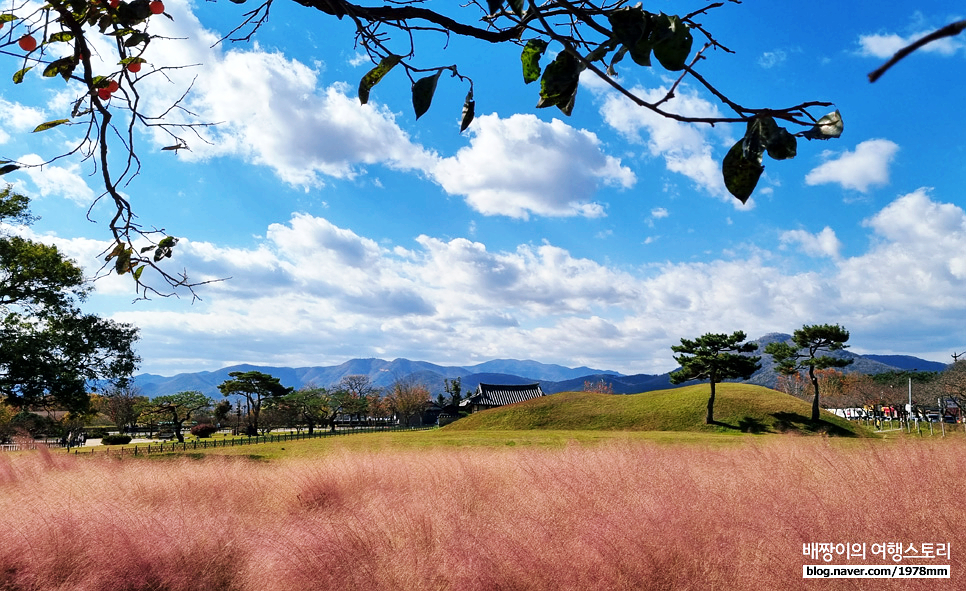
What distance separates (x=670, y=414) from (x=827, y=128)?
38.8 m

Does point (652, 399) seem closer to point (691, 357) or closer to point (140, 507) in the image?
point (691, 357)

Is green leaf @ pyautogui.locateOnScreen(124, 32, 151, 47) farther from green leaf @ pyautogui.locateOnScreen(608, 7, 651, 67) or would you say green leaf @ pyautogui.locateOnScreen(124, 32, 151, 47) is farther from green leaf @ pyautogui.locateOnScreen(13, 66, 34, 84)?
green leaf @ pyautogui.locateOnScreen(608, 7, 651, 67)

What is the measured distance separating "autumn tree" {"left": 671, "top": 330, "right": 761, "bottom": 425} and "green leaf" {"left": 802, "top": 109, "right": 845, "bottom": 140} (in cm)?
3692

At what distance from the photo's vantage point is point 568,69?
1.21 meters

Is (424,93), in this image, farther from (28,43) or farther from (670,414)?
(670,414)

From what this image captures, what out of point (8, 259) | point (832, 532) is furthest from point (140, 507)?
point (8, 259)

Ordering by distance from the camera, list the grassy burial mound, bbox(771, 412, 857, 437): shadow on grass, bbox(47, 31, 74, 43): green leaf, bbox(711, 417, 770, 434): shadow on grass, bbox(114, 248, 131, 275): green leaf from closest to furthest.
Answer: bbox(47, 31, 74, 43): green leaf → bbox(114, 248, 131, 275): green leaf → bbox(771, 412, 857, 437): shadow on grass → bbox(711, 417, 770, 434): shadow on grass → the grassy burial mound

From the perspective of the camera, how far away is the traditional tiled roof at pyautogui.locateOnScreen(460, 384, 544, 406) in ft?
209

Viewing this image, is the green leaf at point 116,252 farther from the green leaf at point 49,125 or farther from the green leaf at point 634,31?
the green leaf at point 634,31

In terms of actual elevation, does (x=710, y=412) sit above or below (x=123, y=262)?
below

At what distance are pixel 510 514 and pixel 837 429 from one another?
35.0 m

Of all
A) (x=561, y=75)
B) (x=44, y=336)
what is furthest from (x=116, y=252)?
(x=44, y=336)

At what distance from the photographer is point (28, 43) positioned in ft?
A: 6.64

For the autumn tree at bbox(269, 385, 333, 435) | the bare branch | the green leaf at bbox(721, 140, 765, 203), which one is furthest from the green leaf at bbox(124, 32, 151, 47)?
the autumn tree at bbox(269, 385, 333, 435)
